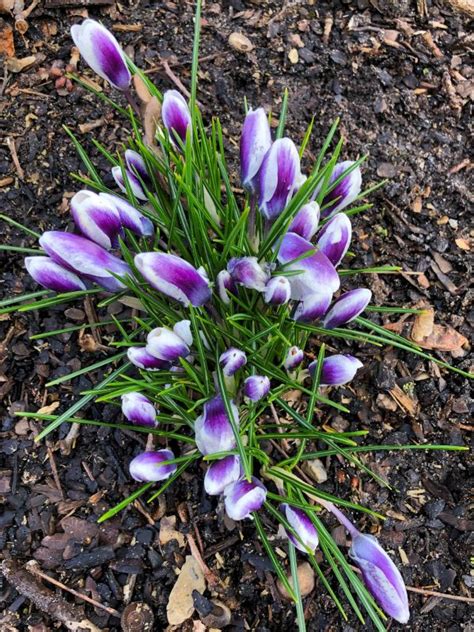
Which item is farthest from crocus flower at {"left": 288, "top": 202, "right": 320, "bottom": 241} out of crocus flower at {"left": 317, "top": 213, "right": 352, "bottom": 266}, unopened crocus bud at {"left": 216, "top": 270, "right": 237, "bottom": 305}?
unopened crocus bud at {"left": 216, "top": 270, "right": 237, "bottom": 305}

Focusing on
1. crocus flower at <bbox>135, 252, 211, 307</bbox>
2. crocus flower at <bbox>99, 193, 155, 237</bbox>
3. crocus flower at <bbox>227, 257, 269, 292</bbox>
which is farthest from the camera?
crocus flower at <bbox>99, 193, 155, 237</bbox>

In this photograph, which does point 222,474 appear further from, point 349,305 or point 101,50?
point 101,50

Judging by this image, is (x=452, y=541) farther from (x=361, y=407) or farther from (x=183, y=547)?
(x=183, y=547)

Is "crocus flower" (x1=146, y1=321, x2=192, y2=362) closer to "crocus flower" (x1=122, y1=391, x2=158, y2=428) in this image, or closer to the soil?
"crocus flower" (x1=122, y1=391, x2=158, y2=428)

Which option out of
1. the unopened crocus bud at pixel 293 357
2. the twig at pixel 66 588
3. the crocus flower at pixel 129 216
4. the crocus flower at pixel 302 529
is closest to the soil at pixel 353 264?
the twig at pixel 66 588

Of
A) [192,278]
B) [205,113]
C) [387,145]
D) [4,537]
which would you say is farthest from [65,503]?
[387,145]
